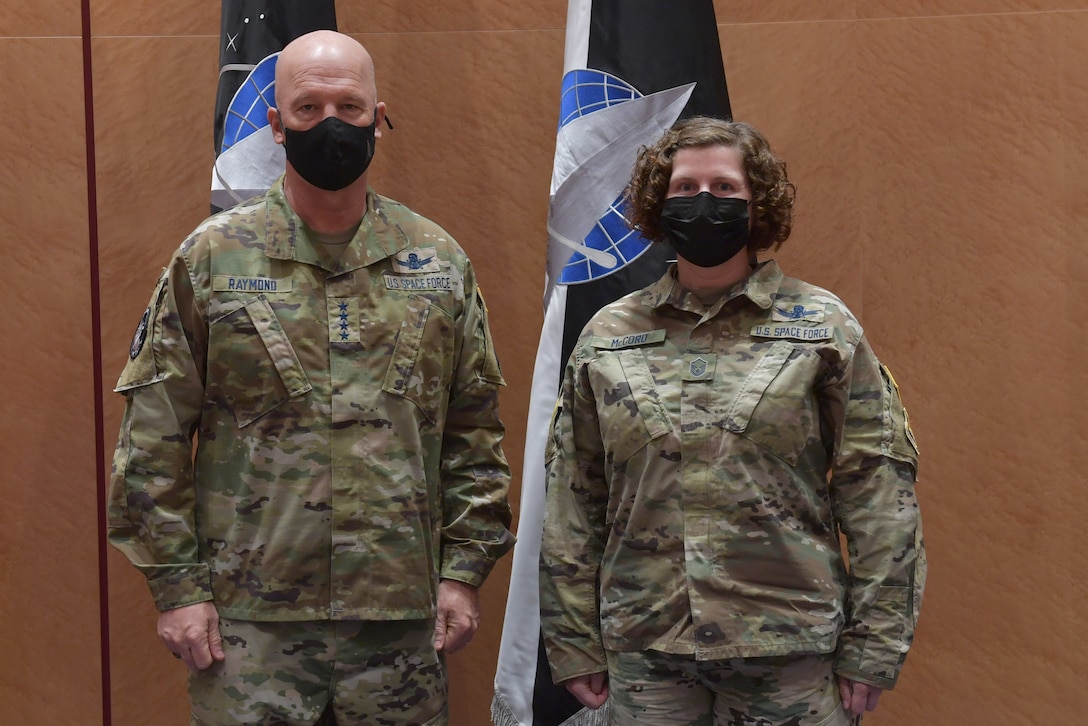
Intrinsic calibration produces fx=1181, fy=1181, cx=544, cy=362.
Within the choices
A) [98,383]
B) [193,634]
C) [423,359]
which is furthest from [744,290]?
[98,383]

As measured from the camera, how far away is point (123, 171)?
306 centimetres

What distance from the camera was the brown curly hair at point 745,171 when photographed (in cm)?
193

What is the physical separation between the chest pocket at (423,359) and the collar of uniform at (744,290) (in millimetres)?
349

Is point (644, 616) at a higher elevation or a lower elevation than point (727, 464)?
lower

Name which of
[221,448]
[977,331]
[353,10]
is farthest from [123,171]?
[977,331]

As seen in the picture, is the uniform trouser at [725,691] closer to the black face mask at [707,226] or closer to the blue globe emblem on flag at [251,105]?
the black face mask at [707,226]

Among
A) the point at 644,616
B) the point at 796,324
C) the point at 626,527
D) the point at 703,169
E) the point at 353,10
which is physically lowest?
the point at 644,616

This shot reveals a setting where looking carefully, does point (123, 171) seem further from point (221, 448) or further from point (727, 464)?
point (727, 464)

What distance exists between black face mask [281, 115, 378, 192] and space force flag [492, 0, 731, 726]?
0.74 meters

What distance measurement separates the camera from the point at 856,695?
181 centimetres

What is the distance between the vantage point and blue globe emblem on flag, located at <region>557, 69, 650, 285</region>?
8.25ft

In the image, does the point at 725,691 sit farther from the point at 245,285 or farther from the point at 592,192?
the point at 592,192

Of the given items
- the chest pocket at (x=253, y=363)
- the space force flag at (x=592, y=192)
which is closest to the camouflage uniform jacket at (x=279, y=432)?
the chest pocket at (x=253, y=363)

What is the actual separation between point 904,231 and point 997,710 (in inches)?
49.0
